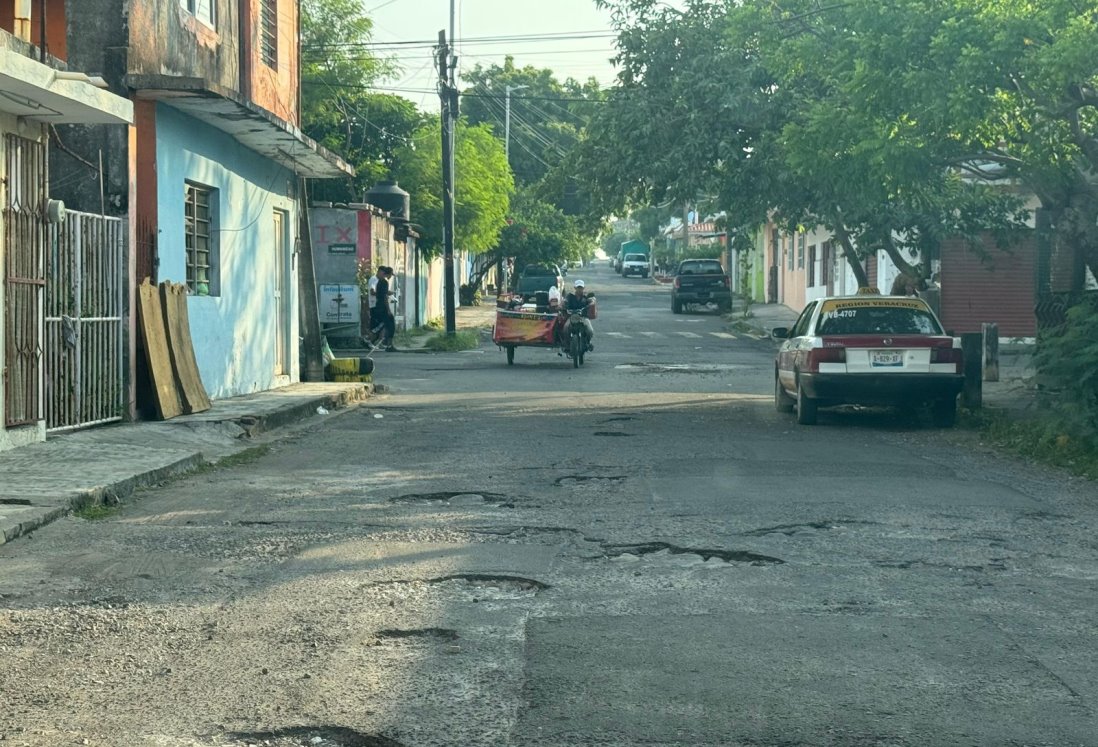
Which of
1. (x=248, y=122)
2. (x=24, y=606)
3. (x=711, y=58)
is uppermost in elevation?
(x=711, y=58)

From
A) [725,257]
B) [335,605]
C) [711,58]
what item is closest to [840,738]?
[335,605]

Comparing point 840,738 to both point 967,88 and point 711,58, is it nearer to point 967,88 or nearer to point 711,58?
point 967,88

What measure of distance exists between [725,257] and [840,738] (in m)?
65.2

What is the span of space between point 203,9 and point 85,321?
524cm

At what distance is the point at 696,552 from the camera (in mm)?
7965

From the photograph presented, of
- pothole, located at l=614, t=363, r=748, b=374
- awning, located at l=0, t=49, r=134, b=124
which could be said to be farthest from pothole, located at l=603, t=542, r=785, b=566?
pothole, located at l=614, t=363, r=748, b=374

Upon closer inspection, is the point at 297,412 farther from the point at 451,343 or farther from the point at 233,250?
the point at 451,343

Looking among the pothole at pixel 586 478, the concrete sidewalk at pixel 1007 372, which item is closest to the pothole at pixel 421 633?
the pothole at pixel 586 478

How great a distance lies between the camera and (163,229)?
15586 millimetres

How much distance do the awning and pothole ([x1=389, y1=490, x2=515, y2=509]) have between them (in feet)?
14.2

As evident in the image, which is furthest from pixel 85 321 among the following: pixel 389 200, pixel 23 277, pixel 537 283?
pixel 537 283

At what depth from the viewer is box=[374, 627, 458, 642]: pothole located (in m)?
6.04

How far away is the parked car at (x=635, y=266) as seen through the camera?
9819 cm

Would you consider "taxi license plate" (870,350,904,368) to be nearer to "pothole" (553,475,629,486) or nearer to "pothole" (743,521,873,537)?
"pothole" (553,475,629,486)
